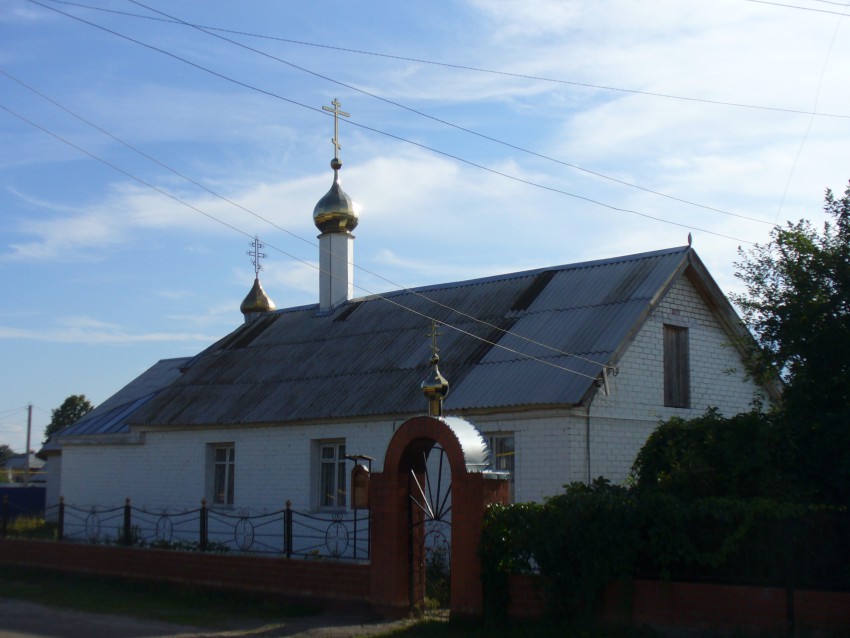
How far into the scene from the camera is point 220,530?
19531mm

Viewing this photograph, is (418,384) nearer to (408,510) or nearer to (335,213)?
(408,510)

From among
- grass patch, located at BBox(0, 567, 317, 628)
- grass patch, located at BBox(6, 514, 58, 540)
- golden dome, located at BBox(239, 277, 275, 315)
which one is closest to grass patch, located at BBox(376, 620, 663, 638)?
grass patch, located at BBox(0, 567, 317, 628)

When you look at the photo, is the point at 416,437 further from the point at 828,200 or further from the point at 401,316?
the point at 401,316

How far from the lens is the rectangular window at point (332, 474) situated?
18.3 m

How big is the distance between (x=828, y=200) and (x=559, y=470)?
555 centimetres

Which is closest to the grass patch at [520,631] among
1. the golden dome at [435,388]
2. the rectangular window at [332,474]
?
the golden dome at [435,388]

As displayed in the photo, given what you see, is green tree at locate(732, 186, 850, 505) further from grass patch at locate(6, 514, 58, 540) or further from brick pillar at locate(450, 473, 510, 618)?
grass patch at locate(6, 514, 58, 540)

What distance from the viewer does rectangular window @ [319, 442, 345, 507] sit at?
18312 mm

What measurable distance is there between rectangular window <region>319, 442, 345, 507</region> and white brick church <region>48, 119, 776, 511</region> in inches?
1.5

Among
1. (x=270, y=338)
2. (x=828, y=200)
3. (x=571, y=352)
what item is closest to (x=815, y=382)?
(x=828, y=200)

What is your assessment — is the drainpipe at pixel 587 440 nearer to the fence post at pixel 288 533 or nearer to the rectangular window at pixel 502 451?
the rectangular window at pixel 502 451

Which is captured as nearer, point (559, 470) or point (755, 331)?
point (755, 331)

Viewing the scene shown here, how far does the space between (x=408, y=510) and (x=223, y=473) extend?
29.5 feet

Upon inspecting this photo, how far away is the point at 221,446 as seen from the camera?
20.5 meters
